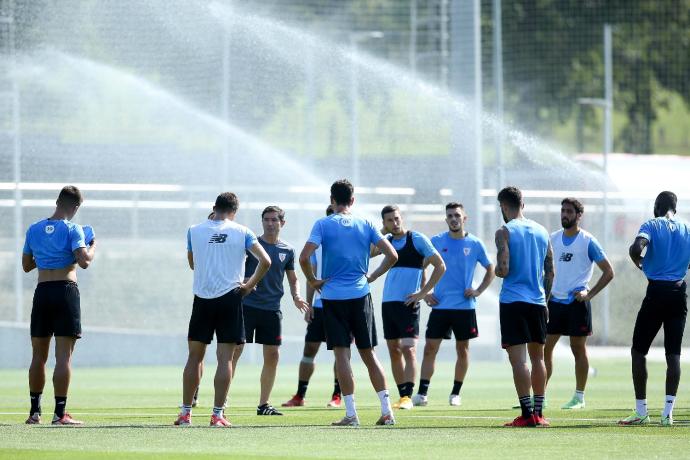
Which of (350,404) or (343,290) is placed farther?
(343,290)

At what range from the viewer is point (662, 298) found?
13633 millimetres

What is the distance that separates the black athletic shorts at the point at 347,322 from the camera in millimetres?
13211

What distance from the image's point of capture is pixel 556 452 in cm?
1103

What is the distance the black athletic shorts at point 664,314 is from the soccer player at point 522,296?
3.39 feet

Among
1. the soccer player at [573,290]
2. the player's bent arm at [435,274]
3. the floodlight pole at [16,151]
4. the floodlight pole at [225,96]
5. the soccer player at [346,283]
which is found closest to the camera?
the soccer player at [346,283]

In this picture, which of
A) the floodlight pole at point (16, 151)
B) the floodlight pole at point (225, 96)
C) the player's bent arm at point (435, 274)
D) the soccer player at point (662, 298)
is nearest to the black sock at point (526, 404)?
the soccer player at point (662, 298)

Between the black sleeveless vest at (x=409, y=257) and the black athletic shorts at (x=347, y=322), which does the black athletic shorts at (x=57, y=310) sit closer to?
the black athletic shorts at (x=347, y=322)

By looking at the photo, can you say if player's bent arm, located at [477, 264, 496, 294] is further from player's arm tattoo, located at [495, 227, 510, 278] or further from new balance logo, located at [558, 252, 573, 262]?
player's arm tattoo, located at [495, 227, 510, 278]

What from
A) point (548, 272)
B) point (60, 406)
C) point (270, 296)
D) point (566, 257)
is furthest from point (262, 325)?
point (566, 257)

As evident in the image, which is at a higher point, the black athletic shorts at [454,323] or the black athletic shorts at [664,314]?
the black athletic shorts at [664,314]

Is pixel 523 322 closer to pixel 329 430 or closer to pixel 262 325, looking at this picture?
pixel 329 430

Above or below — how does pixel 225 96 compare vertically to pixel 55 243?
above

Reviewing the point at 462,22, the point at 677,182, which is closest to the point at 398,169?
the point at 462,22

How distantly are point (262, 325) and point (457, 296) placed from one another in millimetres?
2742
